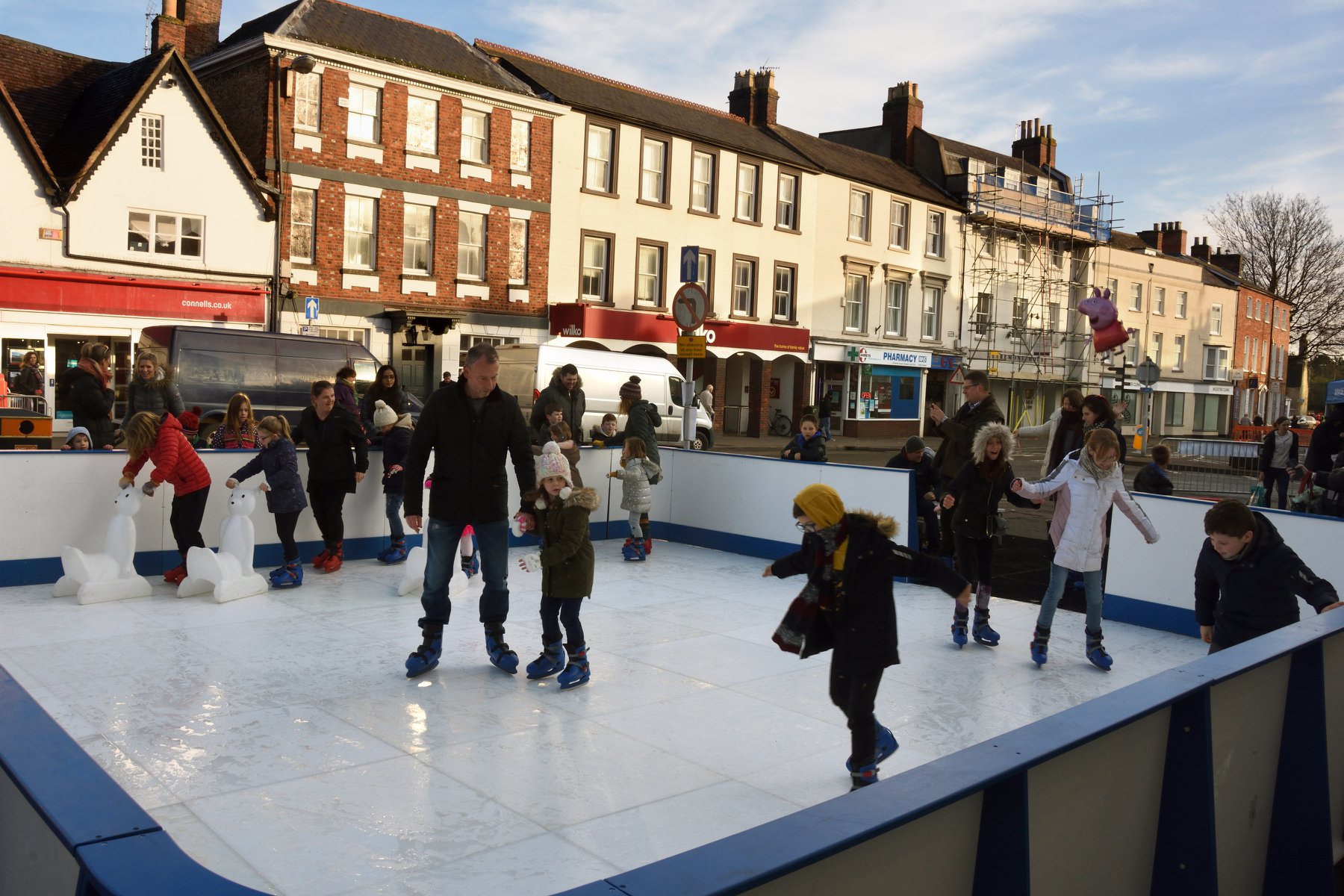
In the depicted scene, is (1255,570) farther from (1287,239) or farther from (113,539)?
(1287,239)


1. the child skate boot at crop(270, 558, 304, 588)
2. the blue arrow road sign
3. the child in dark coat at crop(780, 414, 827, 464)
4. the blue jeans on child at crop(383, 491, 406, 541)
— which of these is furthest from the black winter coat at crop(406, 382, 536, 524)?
the child in dark coat at crop(780, 414, 827, 464)

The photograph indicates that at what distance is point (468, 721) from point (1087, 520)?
4265mm

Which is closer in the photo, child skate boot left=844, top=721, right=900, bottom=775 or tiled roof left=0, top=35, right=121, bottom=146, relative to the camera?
child skate boot left=844, top=721, right=900, bottom=775

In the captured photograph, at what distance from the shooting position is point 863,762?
16.3ft

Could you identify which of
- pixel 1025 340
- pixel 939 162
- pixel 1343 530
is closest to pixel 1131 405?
pixel 1025 340

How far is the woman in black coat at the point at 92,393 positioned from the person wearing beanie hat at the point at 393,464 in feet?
8.44

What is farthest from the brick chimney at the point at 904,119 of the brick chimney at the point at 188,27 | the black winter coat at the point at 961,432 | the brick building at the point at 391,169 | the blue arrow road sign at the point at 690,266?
the black winter coat at the point at 961,432

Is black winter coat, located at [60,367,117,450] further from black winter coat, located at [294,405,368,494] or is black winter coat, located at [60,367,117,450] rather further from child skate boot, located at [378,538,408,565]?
child skate boot, located at [378,538,408,565]

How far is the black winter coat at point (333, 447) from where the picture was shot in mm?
9797

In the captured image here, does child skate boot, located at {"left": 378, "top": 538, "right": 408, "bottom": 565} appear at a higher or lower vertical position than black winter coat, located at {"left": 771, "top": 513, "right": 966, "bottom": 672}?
lower

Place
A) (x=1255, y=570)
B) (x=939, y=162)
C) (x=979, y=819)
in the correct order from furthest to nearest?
(x=939, y=162)
(x=1255, y=570)
(x=979, y=819)

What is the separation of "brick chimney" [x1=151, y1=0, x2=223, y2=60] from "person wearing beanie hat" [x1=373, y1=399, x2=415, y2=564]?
19420 millimetres

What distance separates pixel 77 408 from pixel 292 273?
562 inches

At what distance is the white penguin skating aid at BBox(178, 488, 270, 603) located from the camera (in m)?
8.56
